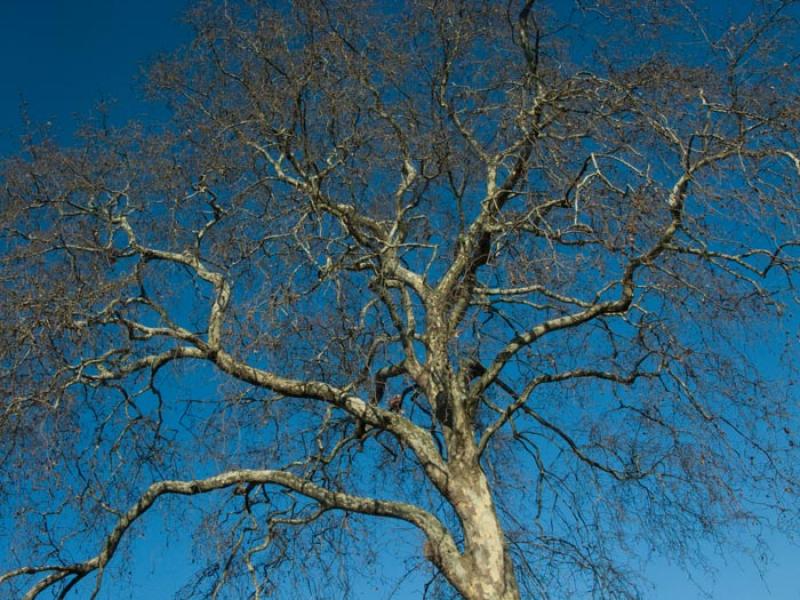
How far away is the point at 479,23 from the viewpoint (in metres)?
9.71

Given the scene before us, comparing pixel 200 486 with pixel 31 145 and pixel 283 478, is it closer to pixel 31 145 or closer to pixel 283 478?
pixel 283 478

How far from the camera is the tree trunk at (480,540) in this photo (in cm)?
761

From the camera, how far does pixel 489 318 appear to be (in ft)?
30.8

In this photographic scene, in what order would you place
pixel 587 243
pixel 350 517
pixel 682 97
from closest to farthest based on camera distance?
1. pixel 587 243
2. pixel 682 97
3. pixel 350 517

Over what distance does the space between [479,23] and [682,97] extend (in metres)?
2.48

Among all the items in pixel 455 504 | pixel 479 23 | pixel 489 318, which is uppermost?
pixel 479 23

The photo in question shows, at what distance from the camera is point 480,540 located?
7.80 meters

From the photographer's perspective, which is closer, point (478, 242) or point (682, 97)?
point (682, 97)

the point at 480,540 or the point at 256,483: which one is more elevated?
the point at 256,483

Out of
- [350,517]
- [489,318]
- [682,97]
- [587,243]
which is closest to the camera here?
[587,243]

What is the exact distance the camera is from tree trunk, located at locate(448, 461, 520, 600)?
7.61 m

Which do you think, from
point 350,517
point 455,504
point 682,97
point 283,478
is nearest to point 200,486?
point 283,478

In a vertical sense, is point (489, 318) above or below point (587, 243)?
above

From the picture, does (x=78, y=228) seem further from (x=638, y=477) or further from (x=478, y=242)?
(x=638, y=477)
